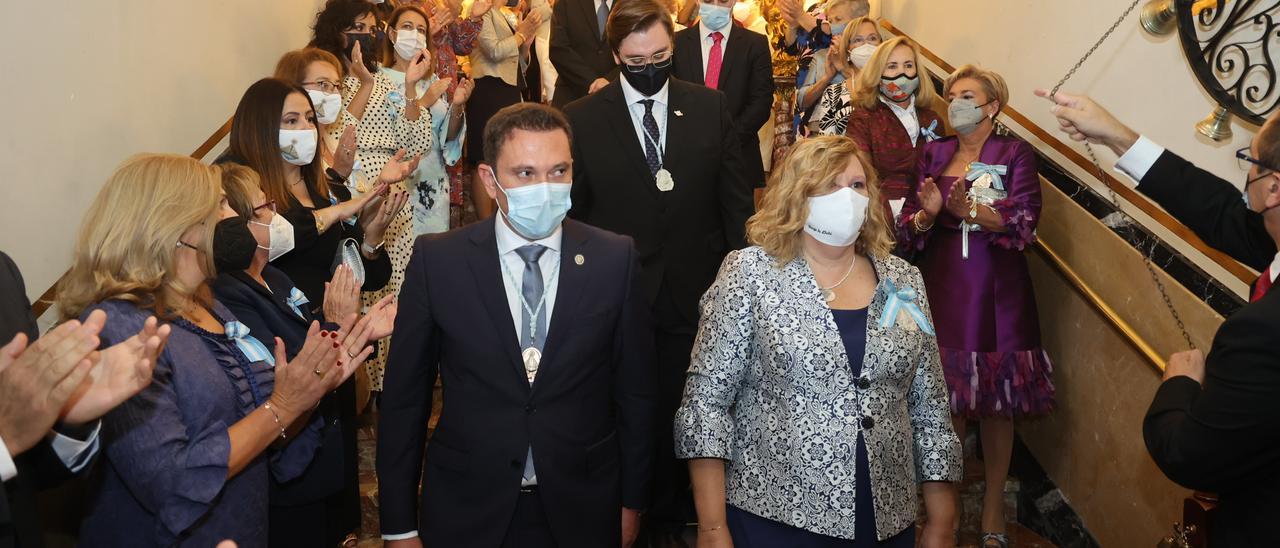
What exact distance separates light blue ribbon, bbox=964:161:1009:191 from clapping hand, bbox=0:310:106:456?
3.66 m

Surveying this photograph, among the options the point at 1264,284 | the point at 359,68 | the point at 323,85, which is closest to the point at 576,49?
the point at 359,68

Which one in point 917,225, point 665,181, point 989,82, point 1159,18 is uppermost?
point 1159,18

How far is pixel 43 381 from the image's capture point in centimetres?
202

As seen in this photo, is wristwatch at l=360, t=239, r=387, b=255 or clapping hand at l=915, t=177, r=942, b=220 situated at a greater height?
clapping hand at l=915, t=177, r=942, b=220

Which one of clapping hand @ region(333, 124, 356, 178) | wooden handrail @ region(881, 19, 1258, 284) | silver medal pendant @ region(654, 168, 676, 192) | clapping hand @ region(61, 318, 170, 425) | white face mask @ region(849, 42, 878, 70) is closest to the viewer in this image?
clapping hand @ region(61, 318, 170, 425)

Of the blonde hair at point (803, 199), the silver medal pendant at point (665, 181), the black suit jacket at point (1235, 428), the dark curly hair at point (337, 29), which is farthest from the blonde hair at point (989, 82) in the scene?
the dark curly hair at point (337, 29)

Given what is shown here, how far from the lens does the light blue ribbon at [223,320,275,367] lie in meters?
2.97

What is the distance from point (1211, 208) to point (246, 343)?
2736mm

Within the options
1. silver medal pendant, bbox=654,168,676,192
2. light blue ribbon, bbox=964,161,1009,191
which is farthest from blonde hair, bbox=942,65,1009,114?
silver medal pendant, bbox=654,168,676,192

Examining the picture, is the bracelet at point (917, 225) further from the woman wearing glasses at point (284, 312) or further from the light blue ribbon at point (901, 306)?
the woman wearing glasses at point (284, 312)

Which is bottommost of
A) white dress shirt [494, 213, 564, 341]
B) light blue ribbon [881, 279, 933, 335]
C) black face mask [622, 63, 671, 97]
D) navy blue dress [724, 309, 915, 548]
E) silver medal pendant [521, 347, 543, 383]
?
navy blue dress [724, 309, 915, 548]

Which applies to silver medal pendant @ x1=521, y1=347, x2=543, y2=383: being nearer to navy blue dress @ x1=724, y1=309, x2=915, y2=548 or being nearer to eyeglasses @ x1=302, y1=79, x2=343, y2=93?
navy blue dress @ x1=724, y1=309, x2=915, y2=548

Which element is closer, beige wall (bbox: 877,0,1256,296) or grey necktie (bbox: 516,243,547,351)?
grey necktie (bbox: 516,243,547,351)

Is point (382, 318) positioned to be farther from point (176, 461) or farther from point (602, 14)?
point (602, 14)
